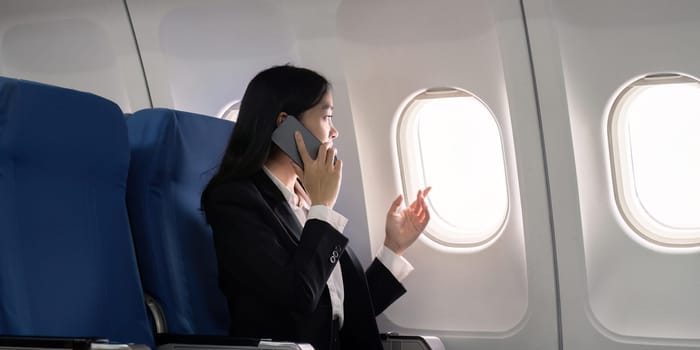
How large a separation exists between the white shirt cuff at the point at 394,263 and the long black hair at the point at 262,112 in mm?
926

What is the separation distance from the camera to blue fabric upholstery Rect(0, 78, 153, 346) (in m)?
2.68

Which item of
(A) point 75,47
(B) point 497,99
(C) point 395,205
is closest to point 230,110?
(A) point 75,47

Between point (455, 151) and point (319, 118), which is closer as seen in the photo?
point (319, 118)

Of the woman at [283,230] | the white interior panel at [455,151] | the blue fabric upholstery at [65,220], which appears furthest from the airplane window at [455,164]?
the blue fabric upholstery at [65,220]

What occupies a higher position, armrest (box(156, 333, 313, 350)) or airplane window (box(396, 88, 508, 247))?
airplane window (box(396, 88, 508, 247))

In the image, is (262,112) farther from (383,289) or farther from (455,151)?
(455,151)

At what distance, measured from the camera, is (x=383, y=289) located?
13.1ft

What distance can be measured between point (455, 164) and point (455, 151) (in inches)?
2.6

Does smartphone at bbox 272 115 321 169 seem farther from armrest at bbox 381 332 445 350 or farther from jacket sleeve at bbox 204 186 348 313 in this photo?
armrest at bbox 381 332 445 350

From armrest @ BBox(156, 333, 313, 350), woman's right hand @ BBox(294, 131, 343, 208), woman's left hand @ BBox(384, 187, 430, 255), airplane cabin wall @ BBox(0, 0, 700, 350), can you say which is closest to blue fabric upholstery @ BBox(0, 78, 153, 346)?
armrest @ BBox(156, 333, 313, 350)

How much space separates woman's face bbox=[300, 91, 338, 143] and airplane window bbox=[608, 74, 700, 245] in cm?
137

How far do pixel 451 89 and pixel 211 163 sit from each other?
4.38 ft

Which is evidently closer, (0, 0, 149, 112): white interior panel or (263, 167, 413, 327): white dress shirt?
(263, 167, 413, 327): white dress shirt

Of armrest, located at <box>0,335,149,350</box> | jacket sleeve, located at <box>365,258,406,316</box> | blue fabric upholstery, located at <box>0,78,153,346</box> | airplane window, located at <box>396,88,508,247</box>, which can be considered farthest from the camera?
airplane window, located at <box>396,88,508,247</box>
